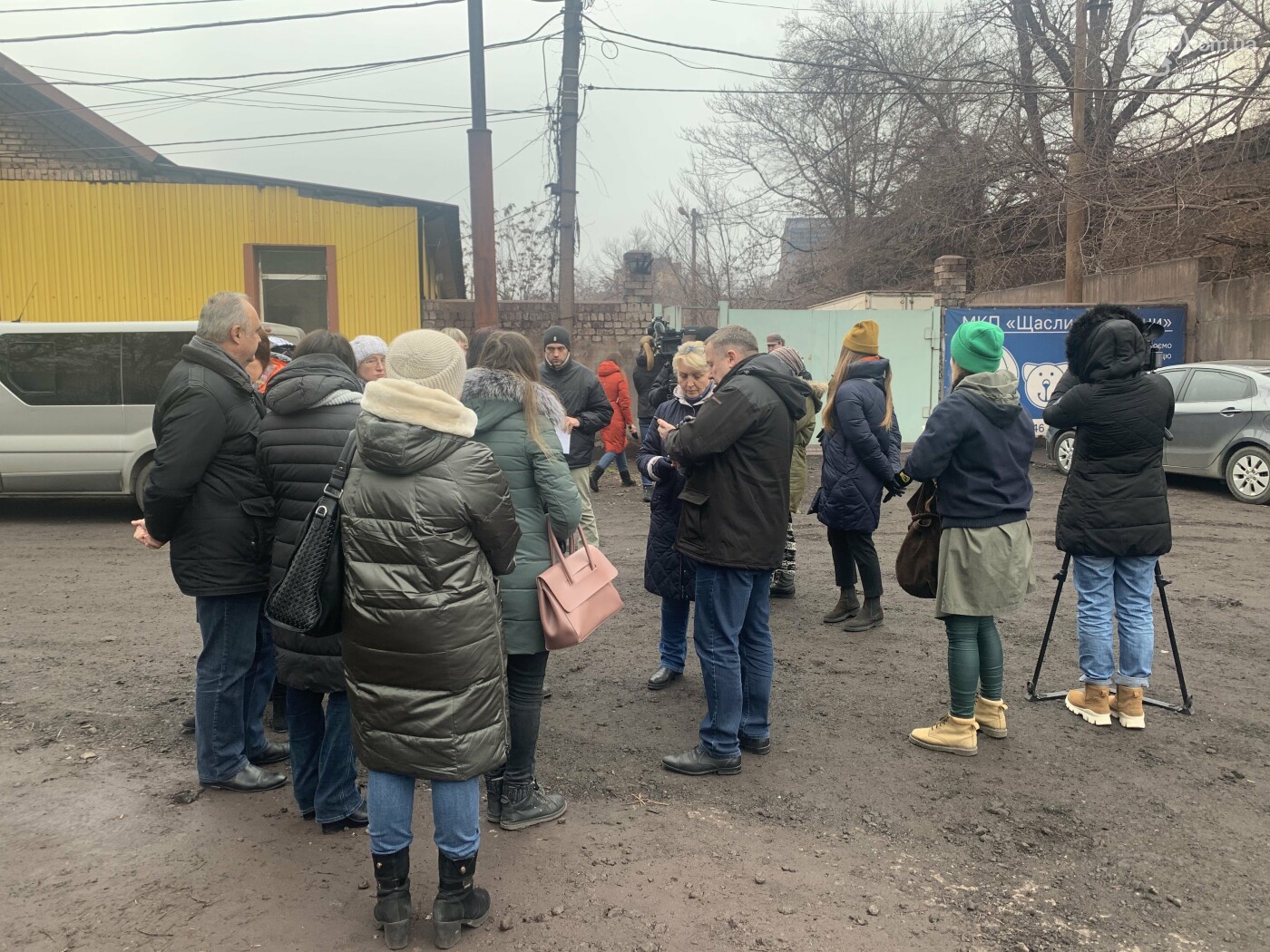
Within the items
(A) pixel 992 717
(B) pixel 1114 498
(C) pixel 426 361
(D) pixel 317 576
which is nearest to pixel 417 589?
(D) pixel 317 576

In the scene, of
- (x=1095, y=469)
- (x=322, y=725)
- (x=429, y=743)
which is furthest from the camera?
(x=1095, y=469)

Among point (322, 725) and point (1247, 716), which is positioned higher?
point (322, 725)

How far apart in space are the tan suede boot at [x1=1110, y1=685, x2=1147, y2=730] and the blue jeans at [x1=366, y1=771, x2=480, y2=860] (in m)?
3.28

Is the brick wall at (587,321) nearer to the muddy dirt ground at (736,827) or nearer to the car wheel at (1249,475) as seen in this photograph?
the car wheel at (1249,475)

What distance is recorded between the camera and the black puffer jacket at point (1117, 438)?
4.36 metres

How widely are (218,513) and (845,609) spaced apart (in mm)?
4027

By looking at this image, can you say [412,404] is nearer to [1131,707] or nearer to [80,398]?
[1131,707]

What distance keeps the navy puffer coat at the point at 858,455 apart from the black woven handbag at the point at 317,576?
12.2 ft

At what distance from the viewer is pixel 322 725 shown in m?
3.49

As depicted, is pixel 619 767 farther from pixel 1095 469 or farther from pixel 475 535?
Answer: pixel 1095 469

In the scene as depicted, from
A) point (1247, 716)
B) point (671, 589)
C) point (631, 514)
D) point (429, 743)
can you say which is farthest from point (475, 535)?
point (631, 514)

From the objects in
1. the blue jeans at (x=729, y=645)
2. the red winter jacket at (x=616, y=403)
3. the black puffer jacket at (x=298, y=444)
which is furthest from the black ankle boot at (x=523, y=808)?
the red winter jacket at (x=616, y=403)

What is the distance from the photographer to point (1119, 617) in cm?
456

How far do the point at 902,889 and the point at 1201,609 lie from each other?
4583mm
